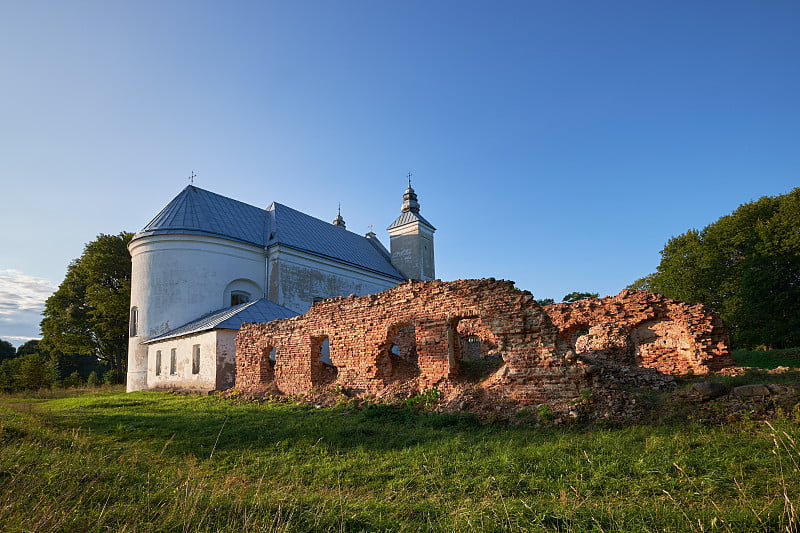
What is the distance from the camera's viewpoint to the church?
56.3 ft

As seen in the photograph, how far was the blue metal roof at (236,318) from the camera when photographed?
649 inches

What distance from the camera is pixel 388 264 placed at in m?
33.2

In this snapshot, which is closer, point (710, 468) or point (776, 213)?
point (710, 468)

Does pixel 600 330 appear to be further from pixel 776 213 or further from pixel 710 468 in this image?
pixel 776 213

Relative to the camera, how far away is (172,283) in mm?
21062

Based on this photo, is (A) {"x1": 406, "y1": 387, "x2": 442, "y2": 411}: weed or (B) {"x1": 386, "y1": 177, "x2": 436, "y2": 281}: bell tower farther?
(B) {"x1": 386, "y1": 177, "x2": 436, "y2": 281}: bell tower

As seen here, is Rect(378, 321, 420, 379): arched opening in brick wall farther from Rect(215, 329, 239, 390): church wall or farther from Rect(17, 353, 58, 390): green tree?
Rect(17, 353, 58, 390): green tree

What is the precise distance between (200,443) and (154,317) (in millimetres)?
15648

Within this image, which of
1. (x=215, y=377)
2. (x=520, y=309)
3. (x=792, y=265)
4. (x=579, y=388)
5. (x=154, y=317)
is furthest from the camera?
(x=792, y=265)

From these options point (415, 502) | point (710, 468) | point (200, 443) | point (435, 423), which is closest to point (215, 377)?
point (200, 443)

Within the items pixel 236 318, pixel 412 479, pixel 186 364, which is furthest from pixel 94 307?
pixel 412 479

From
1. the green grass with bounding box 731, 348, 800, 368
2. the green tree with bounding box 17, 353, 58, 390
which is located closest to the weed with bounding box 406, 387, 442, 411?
the green grass with bounding box 731, 348, 800, 368

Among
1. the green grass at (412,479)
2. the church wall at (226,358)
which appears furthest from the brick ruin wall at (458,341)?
the green grass at (412,479)

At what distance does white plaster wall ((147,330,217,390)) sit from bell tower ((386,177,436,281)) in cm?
1730
